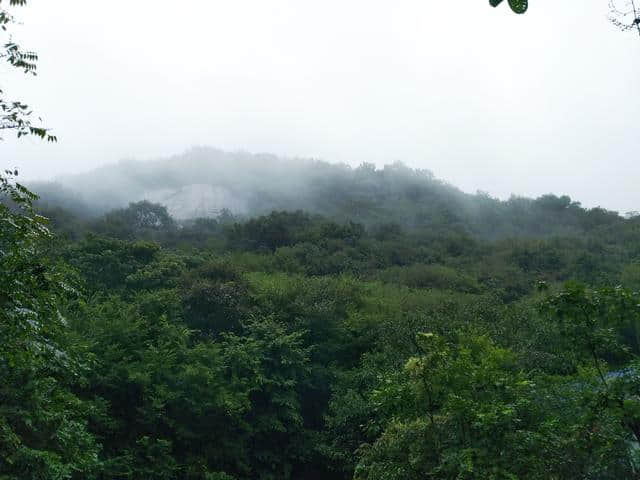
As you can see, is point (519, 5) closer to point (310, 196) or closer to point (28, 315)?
point (28, 315)

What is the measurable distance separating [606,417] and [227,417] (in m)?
9.90

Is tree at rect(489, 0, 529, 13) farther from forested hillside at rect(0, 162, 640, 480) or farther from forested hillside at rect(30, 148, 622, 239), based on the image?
forested hillside at rect(30, 148, 622, 239)

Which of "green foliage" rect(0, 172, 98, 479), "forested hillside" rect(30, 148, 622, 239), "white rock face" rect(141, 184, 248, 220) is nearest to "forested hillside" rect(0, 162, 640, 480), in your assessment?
"green foliage" rect(0, 172, 98, 479)

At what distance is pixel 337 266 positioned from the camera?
2889cm

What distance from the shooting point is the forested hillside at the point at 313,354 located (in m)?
5.60

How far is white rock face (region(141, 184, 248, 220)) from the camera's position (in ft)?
164

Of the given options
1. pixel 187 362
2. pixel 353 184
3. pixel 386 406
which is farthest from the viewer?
pixel 353 184

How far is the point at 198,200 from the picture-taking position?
51.9 metres

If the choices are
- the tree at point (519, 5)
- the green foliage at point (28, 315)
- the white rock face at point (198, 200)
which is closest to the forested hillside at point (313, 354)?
the green foliage at point (28, 315)

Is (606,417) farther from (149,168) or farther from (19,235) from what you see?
(149,168)

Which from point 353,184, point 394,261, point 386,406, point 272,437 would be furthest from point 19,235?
point 353,184

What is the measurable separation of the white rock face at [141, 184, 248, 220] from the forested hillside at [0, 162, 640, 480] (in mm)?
12544

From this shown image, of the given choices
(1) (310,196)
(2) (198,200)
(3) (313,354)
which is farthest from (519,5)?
(2) (198,200)

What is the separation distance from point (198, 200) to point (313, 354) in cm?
3605
